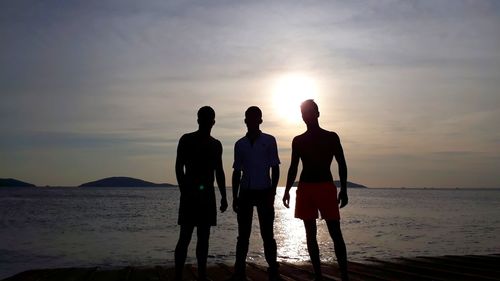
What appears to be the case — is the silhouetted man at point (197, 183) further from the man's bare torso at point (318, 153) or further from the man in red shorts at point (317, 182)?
the man's bare torso at point (318, 153)

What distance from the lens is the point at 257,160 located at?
715cm

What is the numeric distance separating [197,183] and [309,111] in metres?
1.88

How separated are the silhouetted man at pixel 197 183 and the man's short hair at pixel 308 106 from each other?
1.29 meters

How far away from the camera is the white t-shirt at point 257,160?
23.4 feet

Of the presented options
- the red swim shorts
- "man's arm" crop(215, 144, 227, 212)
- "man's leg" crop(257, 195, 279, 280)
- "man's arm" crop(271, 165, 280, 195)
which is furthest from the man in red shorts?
"man's arm" crop(215, 144, 227, 212)

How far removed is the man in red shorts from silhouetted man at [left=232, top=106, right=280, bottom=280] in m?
0.32

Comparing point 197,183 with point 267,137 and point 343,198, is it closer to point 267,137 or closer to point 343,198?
point 267,137

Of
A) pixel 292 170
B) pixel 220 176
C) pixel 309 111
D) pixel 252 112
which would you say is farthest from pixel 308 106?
pixel 220 176

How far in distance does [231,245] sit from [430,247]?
38.2ft

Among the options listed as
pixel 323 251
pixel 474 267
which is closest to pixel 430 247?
pixel 323 251

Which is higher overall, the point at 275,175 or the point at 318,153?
the point at 318,153

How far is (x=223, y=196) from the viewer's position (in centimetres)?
704

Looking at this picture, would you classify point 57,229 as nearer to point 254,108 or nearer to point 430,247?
point 430,247

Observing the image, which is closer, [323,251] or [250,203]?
[250,203]
